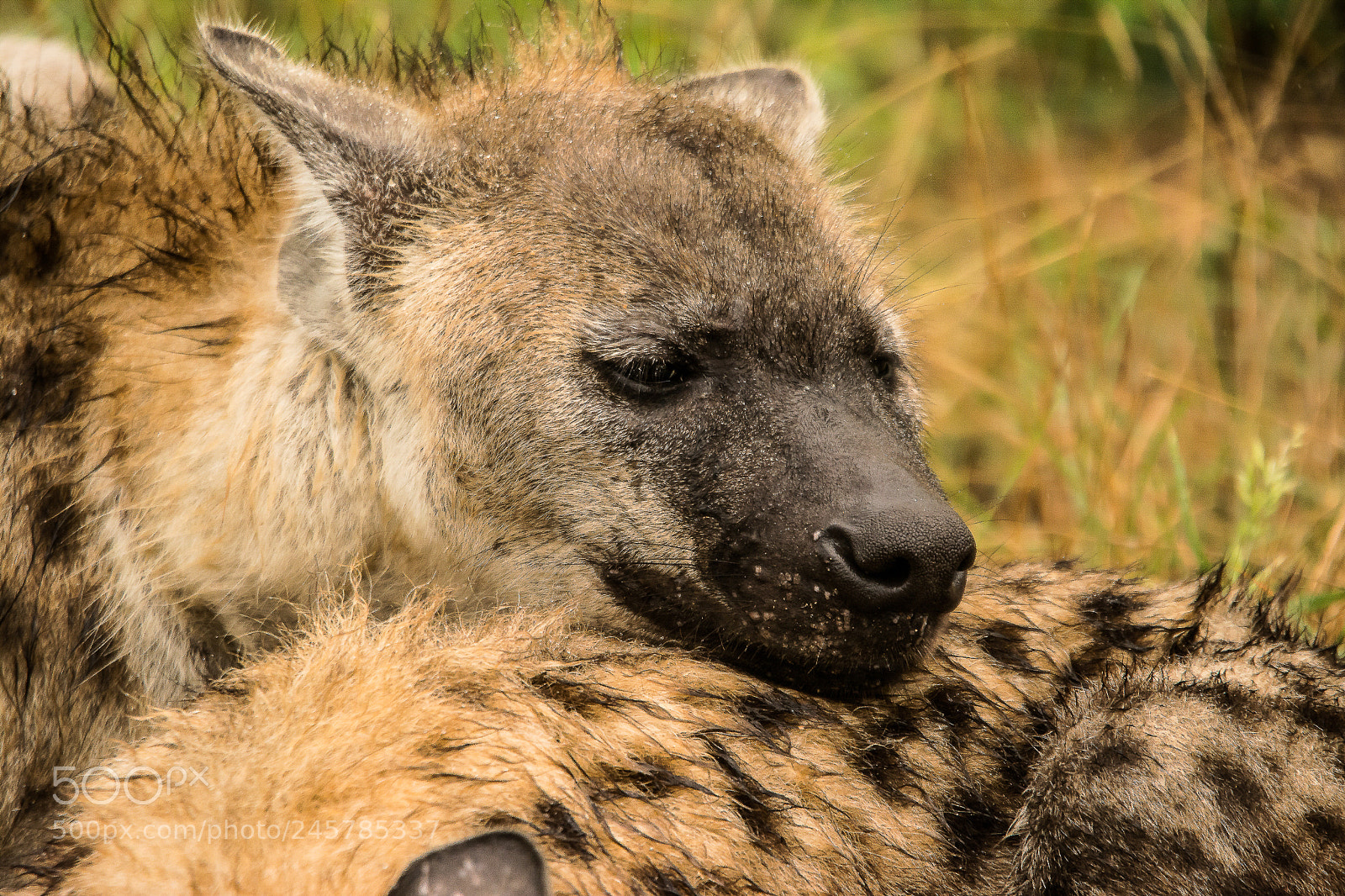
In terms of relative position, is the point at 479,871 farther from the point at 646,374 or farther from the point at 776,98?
the point at 776,98

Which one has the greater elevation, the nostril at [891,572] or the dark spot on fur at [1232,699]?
the nostril at [891,572]

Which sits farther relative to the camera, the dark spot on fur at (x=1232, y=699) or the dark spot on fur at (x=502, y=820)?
the dark spot on fur at (x=1232, y=699)

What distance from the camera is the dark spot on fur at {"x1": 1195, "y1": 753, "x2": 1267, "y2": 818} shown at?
5.11 ft

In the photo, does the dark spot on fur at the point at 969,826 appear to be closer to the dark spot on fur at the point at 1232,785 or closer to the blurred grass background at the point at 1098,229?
the dark spot on fur at the point at 1232,785

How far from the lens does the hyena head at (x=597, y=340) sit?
1919mm

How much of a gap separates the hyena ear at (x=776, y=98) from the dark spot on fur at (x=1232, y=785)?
4.21ft

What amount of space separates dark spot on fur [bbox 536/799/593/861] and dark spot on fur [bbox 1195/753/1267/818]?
27.5 inches

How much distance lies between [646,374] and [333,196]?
1.76 ft

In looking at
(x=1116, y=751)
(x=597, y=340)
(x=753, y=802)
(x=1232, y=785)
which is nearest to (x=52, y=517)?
(x=597, y=340)

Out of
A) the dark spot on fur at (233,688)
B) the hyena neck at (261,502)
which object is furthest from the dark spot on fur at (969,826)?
the dark spot on fur at (233,688)

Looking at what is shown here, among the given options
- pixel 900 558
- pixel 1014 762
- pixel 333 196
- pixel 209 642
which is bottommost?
pixel 209 642

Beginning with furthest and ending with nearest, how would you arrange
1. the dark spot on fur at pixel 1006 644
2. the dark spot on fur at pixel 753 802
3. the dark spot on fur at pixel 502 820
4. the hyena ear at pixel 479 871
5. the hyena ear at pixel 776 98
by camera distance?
the hyena ear at pixel 776 98 < the dark spot on fur at pixel 1006 644 < the dark spot on fur at pixel 753 802 < the dark spot on fur at pixel 502 820 < the hyena ear at pixel 479 871

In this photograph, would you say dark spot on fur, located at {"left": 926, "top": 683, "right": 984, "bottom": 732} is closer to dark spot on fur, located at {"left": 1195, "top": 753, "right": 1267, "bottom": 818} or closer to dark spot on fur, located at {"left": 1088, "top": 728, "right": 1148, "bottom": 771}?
dark spot on fur, located at {"left": 1088, "top": 728, "right": 1148, "bottom": 771}

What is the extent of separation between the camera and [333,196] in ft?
6.88
